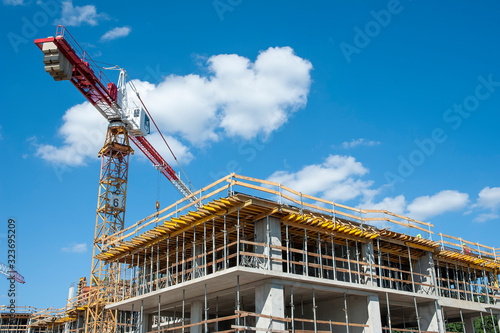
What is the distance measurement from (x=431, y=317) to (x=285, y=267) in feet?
35.5

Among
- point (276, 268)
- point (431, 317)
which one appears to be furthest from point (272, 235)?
point (431, 317)

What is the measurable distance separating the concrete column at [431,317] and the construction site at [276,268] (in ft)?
0.22

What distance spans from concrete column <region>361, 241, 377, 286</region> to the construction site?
0.06m

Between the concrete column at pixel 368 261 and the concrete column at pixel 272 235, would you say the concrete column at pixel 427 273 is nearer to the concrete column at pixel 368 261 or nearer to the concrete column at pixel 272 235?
the concrete column at pixel 368 261

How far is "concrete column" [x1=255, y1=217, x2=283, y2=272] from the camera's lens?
2391cm

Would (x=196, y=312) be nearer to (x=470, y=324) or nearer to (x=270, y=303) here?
(x=270, y=303)

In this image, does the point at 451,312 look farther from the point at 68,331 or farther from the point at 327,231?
the point at 68,331

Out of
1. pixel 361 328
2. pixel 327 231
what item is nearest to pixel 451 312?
pixel 361 328

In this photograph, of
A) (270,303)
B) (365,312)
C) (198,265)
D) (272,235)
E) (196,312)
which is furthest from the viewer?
(196,312)

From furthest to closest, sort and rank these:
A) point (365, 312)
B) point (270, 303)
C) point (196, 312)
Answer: point (196, 312)
point (365, 312)
point (270, 303)

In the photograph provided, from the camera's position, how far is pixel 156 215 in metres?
28.5

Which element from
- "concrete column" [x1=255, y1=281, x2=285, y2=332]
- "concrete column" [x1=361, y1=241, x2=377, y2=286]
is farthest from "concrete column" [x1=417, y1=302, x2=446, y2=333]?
"concrete column" [x1=255, y1=281, x2=285, y2=332]

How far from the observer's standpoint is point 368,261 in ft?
95.7

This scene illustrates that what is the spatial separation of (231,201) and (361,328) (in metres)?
11.2
